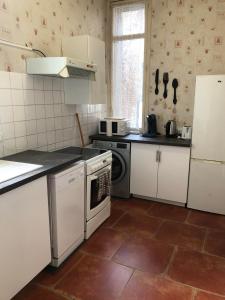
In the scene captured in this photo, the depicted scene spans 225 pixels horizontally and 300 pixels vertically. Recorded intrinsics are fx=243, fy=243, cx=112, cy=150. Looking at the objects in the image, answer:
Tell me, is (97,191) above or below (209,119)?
below

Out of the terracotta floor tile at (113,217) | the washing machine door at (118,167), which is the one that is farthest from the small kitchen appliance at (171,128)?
the terracotta floor tile at (113,217)

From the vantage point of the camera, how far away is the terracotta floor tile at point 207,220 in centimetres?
278

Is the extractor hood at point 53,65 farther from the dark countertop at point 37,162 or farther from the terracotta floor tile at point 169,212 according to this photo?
the terracotta floor tile at point 169,212

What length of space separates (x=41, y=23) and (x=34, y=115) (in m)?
0.94

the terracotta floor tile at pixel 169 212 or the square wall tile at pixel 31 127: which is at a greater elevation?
the square wall tile at pixel 31 127

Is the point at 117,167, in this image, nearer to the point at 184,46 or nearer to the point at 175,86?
the point at 175,86

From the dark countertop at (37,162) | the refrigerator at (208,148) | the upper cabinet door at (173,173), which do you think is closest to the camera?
the dark countertop at (37,162)

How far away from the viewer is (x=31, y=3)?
2.33 m

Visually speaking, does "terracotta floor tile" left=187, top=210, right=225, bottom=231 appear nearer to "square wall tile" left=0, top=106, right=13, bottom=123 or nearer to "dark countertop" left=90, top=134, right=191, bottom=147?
"dark countertop" left=90, top=134, right=191, bottom=147

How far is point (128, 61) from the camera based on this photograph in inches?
143

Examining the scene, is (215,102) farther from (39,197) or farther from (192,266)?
(39,197)

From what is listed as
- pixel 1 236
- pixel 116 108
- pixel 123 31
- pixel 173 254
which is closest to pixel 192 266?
pixel 173 254

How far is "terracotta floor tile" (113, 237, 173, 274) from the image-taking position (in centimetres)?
210

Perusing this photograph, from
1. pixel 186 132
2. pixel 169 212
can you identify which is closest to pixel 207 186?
pixel 169 212
